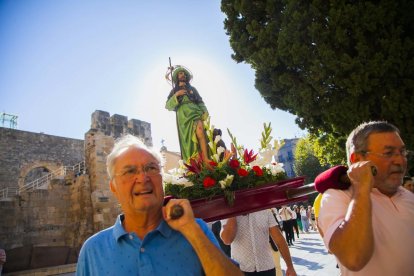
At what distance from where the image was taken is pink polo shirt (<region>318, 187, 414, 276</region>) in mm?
1502

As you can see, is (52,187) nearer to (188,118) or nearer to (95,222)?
(95,222)

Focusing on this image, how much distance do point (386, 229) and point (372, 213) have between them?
102 mm

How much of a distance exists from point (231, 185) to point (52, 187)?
1302cm

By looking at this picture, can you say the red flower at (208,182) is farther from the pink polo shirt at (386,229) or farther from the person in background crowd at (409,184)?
the person in background crowd at (409,184)

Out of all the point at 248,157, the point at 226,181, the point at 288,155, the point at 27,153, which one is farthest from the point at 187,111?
the point at 288,155

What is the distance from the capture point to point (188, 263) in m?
1.47

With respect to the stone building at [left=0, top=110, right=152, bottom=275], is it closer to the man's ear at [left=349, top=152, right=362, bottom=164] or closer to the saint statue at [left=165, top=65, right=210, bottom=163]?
the saint statue at [left=165, top=65, right=210, bottom=163]

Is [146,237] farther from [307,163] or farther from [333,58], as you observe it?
[307,163]

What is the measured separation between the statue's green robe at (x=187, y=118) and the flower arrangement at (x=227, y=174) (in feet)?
5.99

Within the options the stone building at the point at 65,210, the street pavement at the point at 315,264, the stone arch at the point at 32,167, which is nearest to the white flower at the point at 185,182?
the street pavement at the point at 315,264

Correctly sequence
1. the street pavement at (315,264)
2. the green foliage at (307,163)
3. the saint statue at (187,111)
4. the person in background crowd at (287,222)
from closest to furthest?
the saint statue at (187,111) < the street pavement at (315,264) < the person in background crowd at (287,222) < the green foliage at (307,163)

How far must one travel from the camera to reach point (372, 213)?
1.63m

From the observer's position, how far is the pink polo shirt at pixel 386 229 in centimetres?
Answer: 150

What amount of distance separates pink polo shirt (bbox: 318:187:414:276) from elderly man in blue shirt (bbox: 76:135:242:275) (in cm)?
58
